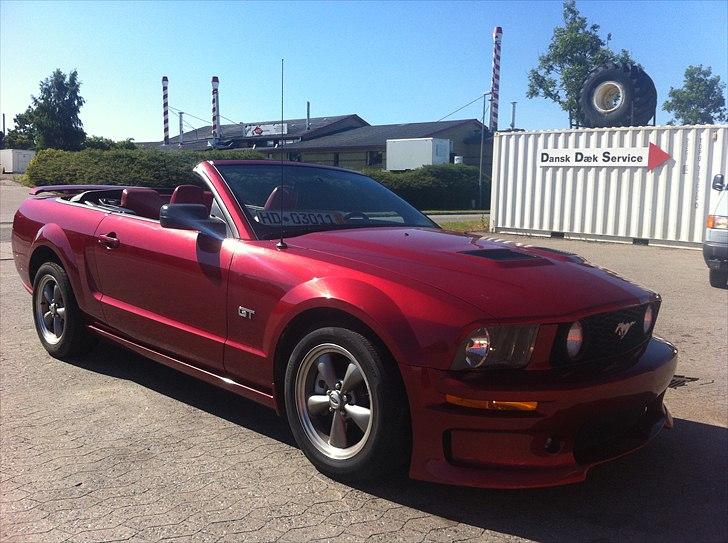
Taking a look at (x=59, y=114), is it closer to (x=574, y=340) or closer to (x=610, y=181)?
(x=610, y=181)

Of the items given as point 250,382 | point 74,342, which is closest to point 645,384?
point 250,382

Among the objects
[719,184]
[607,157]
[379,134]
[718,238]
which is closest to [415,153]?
[379,134]

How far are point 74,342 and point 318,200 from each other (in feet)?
7.22

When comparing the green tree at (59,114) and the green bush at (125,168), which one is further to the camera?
the green tree at (59,114)

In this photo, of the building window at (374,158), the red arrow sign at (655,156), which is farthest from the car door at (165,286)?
the building window at (374,158)

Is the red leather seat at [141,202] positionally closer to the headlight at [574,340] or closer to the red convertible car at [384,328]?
the red convertible car at [384,328]

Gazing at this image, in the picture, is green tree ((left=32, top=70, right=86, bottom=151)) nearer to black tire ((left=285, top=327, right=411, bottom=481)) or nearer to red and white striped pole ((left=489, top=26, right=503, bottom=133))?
red and white striped pole ((left=489, top=26, right=503, bottom=133))

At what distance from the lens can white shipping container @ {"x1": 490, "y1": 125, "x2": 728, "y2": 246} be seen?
14406mm

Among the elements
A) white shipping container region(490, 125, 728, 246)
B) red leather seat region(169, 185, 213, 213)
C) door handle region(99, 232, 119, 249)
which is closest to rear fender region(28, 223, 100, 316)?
door handle region(99, 232, 119, 249)

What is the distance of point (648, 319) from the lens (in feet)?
10.8

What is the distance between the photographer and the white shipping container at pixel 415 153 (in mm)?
36125

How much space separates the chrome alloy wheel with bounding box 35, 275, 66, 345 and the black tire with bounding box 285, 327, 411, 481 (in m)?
2.59

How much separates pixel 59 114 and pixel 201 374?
2027 inches

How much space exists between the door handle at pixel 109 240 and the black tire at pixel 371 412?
1.78 metres
